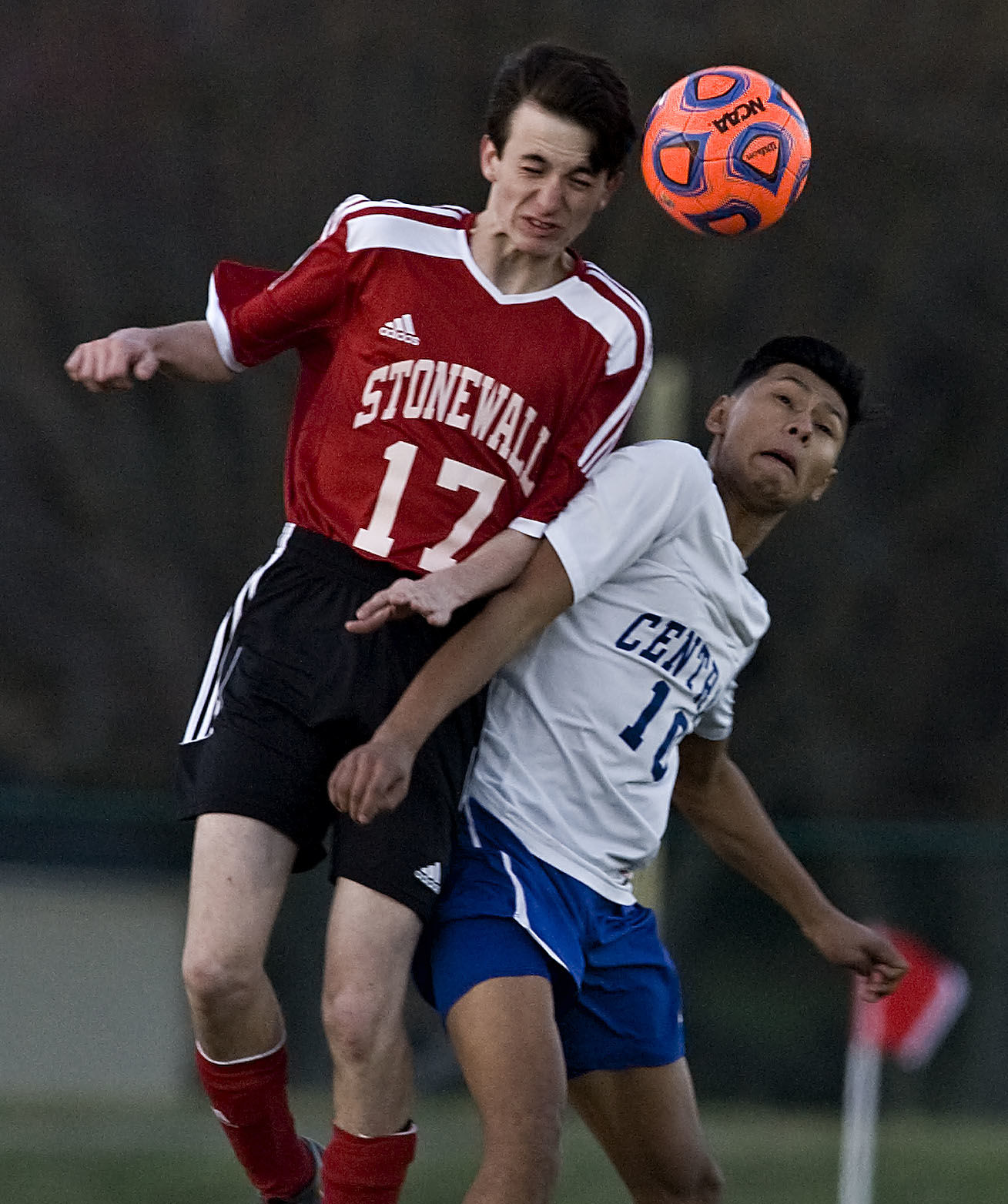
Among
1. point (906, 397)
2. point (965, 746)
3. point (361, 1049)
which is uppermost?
point (361, 1049)

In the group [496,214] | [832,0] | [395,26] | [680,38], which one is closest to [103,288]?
[395,26]

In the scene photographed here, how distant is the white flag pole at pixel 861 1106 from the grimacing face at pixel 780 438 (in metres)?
3.50

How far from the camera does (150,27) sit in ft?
49.5

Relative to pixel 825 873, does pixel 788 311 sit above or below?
above

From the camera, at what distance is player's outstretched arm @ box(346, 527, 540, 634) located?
143 inches

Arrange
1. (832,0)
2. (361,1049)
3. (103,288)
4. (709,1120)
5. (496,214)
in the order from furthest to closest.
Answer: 1. (103,288)
2. (832,0)
3. (709,1120)
4. (496,214)
5. (361,1049)

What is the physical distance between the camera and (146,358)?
386cm

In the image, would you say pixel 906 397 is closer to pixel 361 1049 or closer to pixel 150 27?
pixel 150 27

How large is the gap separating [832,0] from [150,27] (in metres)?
4.80

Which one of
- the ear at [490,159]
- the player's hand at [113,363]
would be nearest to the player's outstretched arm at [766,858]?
the ear at [490,159]

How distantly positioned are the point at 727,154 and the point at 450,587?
3.88 feet

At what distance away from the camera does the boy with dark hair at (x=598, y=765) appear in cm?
370

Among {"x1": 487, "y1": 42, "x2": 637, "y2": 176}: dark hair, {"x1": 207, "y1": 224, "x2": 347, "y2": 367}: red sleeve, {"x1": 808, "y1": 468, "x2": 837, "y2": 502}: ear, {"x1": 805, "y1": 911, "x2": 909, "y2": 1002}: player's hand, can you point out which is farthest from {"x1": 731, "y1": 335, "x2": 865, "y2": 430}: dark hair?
{"x1": 805, "y1": 911, "x2": 909, "y2": 1002}: player's hand

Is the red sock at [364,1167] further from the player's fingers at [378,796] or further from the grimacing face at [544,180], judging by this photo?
the grimacing face at [544,180]
